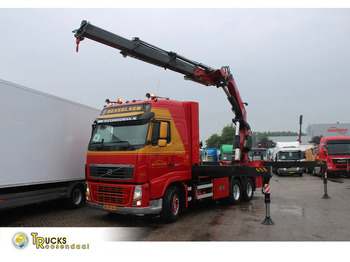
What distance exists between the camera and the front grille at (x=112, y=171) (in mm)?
6627

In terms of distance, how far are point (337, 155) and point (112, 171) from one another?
17.6 metres

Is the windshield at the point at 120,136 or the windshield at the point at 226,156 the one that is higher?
the windshield at the point at 120,136

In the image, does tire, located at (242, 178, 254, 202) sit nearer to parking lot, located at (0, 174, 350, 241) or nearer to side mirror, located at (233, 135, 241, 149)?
parking lot, located at (0, 174, 350, 241)

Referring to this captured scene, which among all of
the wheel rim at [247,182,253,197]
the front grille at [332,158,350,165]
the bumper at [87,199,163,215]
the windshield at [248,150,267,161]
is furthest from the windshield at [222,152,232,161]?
the bumper at [87,199,163,215]

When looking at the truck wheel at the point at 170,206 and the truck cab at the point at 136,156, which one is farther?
the truck wheel at the point at 170,206

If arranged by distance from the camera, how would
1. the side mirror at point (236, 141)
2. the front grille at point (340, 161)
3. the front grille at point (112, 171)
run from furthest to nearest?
1. the front grille at point (340, 161)
2. the side mirror at point (236, 141)
3. the front grille at point (112, 171)

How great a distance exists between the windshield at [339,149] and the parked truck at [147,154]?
14240mm

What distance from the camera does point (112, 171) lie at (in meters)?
6.90

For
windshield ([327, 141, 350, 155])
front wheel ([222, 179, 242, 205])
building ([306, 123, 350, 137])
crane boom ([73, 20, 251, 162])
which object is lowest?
front wheel ([222, 179, 242, 205])

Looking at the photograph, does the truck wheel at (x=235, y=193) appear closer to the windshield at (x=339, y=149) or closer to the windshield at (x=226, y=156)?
the windshield at (x=339, y=149)

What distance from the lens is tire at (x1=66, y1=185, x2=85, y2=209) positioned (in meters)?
9.06

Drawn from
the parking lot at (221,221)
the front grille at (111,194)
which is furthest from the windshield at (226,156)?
the front grille at (111,194)

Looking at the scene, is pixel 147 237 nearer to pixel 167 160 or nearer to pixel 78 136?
pixel 167 160

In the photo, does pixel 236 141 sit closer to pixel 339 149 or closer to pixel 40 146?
pixel 40 146
